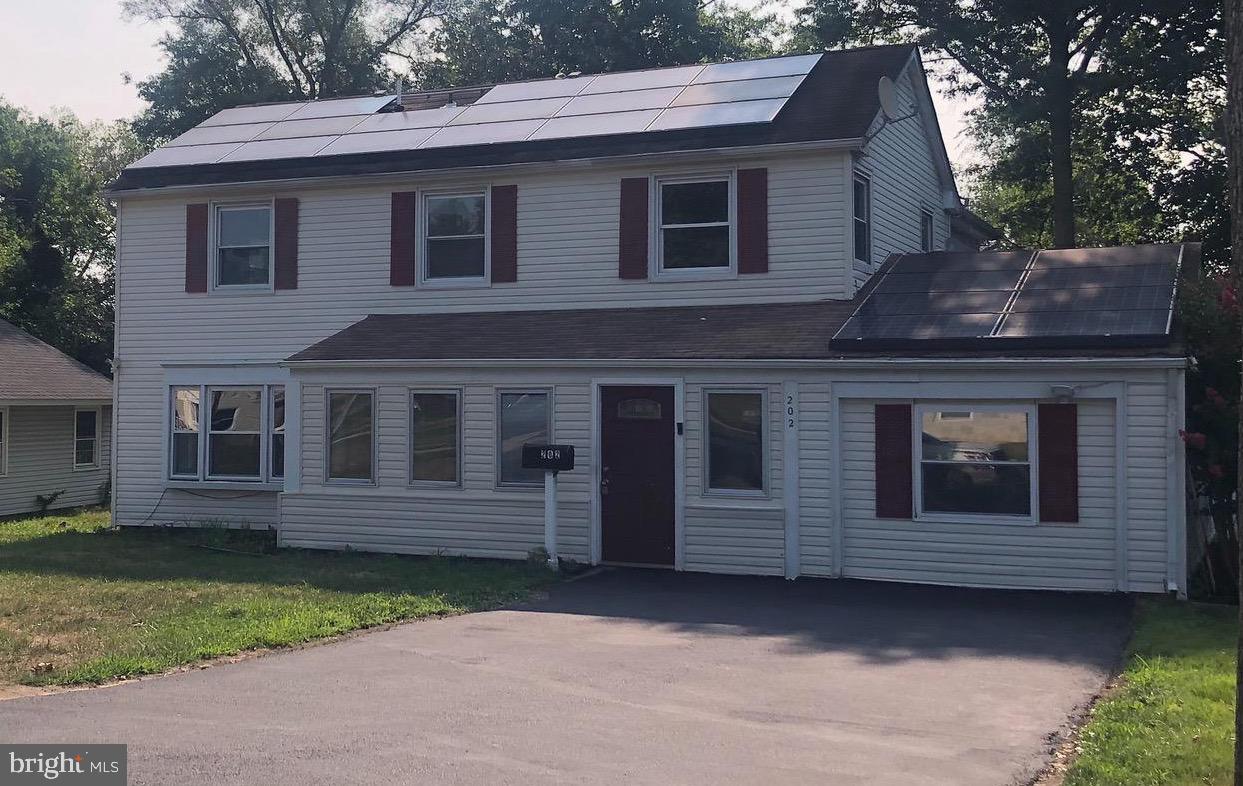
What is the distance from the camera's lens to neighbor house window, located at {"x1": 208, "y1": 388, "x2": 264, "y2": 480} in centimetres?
1875

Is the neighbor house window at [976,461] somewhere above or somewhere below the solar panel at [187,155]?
below

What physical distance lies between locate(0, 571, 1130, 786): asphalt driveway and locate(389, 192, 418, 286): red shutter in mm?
7460

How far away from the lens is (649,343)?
15148 mm

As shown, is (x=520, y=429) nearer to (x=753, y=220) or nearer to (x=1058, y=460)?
(x=753, y=220)

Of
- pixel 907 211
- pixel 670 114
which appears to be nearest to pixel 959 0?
pixel 907 211

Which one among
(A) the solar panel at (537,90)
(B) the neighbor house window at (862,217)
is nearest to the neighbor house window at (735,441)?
(B) the neighbor house window at (862,217)

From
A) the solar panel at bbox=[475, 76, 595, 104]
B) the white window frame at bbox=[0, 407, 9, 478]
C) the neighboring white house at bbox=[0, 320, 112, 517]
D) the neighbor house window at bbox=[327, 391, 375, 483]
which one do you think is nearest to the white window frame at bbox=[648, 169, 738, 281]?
the solar panel at bbox=[475, 76, 595, 104]

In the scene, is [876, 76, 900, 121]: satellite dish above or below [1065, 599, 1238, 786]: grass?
above

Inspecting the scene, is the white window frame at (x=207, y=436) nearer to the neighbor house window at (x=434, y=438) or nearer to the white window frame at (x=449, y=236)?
the white window frame at (x=449, y=236)

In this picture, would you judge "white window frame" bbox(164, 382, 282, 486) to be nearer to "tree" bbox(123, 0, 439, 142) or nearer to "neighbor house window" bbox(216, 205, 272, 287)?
"neighbor house window" bbox(216, 205, 272, 287)

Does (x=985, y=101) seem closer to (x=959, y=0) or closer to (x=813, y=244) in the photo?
(x=959, y=0)

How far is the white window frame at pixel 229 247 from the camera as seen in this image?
740 inches

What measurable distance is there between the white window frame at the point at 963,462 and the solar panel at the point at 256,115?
13.6 m

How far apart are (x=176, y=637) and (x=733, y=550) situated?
22.1ft
